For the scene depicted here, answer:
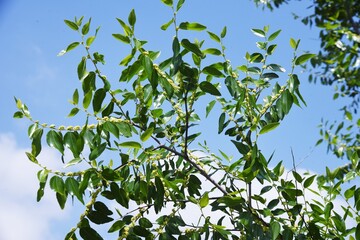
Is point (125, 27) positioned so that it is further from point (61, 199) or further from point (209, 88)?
point (61, 199)

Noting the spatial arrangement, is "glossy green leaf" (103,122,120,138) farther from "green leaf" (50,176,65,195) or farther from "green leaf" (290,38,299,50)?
"green leaf" (290,38,299,50)

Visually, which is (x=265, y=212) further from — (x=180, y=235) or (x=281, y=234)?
(x=180, y=235)

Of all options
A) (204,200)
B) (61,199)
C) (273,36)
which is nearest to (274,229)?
(204,200)

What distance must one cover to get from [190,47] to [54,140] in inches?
17.7

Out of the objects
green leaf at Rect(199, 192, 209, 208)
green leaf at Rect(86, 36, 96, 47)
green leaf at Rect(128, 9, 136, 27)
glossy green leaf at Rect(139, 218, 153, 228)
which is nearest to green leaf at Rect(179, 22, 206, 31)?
green leaf at Rect(128, 9, 136, 27)

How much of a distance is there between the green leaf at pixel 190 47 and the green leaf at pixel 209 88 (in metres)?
0.09

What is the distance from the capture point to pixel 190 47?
137cm

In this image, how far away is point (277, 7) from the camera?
5.04 meters

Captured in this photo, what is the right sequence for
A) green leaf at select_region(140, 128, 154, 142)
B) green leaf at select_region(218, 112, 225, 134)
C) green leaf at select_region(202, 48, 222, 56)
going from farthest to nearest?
green leaf at select_region(218, 112, 225, 134)
green leaf at select_region(202, 48, 222, 56)
green leaf at select_region(140, 128, 154, 142)

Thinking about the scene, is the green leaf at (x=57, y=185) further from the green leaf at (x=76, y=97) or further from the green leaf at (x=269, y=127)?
the green leaf at (x=269, y=127)

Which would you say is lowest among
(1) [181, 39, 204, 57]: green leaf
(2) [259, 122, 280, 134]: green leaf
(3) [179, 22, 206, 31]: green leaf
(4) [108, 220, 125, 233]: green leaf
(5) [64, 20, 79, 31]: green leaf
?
(4) [108, 220, 125, 233]: green leaf

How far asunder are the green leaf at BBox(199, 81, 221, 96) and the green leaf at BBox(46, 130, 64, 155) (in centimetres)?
43

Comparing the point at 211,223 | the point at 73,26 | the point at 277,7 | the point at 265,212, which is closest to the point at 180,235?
the point at 211,223

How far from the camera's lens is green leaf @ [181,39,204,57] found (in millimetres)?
1351
